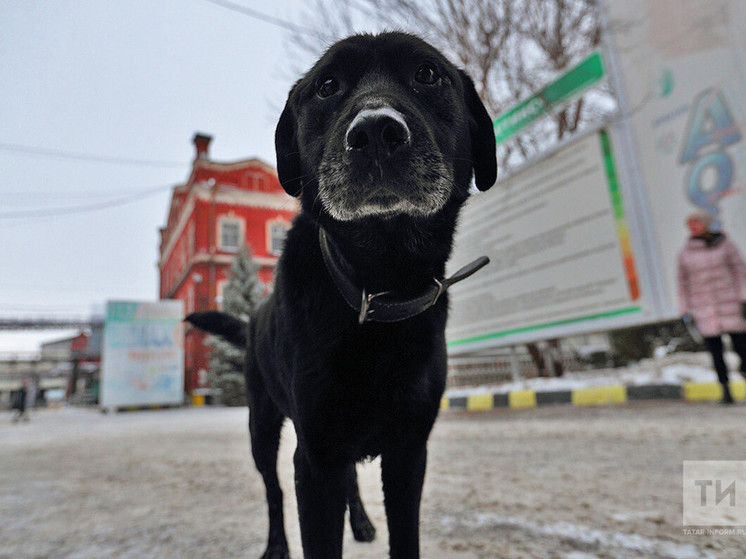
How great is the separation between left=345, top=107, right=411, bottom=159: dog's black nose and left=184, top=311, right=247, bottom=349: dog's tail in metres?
1.23

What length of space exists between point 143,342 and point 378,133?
2.09 m

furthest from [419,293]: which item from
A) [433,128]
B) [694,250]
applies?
[694,250]

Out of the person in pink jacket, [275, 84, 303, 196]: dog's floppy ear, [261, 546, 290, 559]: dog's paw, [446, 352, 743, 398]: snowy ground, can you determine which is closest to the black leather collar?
[275, 84, 303, 196]: dog's floppy ear

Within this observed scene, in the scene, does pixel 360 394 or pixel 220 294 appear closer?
pixel 360 394

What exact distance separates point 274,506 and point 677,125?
214 inches

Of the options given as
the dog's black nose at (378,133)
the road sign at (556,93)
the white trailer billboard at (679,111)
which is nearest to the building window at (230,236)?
the dog's black nose at (378,133)

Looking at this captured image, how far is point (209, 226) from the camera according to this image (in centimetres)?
226

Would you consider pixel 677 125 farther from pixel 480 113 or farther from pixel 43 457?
pixel 43 457

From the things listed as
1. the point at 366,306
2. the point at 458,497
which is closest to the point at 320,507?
the point at 366,306

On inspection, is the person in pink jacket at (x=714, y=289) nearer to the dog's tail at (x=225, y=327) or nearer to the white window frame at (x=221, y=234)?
the white window frame at (x=221, y=234)

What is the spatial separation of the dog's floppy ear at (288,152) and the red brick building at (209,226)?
2.24 ft

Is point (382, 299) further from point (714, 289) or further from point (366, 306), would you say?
point (714, 289)

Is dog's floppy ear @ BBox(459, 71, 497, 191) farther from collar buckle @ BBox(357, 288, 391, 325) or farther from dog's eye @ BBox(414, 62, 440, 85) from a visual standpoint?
collar buckle @ BBox(357, 288, 391, 325)

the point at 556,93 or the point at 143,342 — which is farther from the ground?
the point at 556,93
